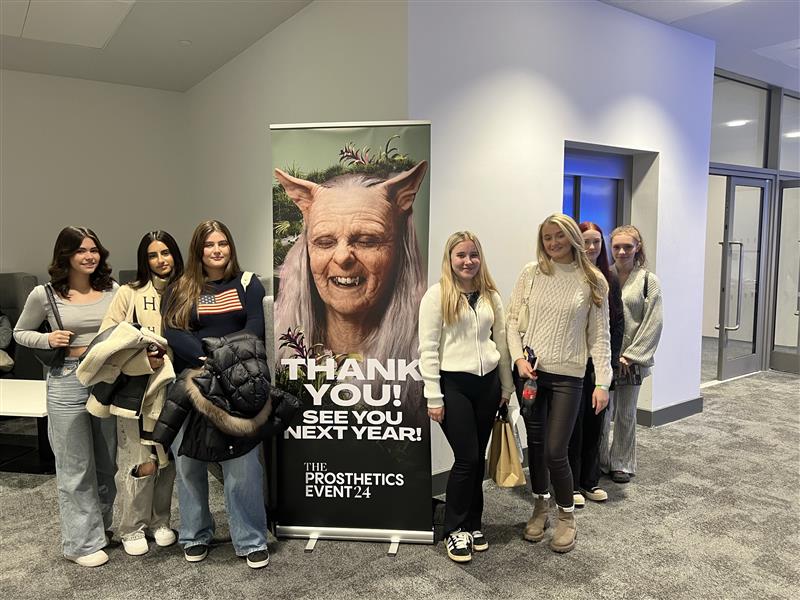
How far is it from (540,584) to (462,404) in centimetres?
81

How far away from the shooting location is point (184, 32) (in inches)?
171

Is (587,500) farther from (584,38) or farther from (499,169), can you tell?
→ (584,38)

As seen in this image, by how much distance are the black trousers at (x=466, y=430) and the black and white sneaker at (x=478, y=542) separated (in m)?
0.05

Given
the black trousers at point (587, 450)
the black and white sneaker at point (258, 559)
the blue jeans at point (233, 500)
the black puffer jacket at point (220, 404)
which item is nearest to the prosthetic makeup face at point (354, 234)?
the black puffer jacket at point (220, 404)

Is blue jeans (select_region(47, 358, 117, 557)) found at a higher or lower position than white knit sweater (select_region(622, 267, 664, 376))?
lower

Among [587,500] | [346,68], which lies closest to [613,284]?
[587,500]

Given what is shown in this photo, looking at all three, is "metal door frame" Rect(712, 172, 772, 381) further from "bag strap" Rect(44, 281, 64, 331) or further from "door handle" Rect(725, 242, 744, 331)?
"bag strap" Rect(44, 281, 64, 331)

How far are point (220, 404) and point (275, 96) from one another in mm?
2562

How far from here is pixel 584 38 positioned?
3922mm

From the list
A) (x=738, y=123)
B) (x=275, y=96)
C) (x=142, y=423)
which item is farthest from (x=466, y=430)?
(x=738, y=123)

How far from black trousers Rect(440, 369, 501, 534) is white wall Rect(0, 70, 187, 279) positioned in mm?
4561

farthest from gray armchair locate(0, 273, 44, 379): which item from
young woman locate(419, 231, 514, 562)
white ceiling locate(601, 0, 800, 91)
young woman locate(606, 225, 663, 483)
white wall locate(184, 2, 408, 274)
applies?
white ceiling locate(601, 0, 800, 91)

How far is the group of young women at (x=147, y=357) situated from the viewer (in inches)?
107

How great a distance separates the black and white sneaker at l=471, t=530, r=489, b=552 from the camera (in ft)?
9.27
